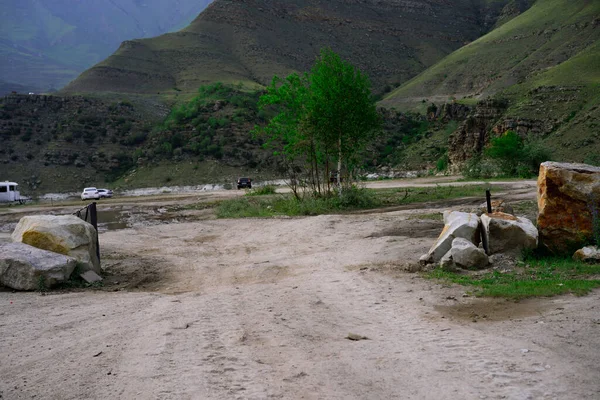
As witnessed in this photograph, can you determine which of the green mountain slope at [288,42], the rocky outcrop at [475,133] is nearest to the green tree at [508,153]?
the rocky outcrop at [475,133]

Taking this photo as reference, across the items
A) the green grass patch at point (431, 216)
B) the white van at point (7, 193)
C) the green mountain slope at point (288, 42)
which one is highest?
the green mountain slope at point (288, 42)

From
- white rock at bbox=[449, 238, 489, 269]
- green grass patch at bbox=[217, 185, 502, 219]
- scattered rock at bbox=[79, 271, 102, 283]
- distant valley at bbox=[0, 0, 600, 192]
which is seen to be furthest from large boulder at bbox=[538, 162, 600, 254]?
distant valley at bbox=[0, 0, 600, 192]

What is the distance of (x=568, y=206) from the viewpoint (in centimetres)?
1098

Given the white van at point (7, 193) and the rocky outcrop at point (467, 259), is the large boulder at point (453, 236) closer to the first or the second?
the rocky outcrop at point (467, 259)

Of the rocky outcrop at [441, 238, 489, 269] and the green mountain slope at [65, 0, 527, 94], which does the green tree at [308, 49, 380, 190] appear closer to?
the rocky outcrop at [441, 238, 489, 269]

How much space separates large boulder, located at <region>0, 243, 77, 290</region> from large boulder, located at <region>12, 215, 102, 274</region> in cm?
51

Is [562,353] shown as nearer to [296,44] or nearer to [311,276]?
[311,276]

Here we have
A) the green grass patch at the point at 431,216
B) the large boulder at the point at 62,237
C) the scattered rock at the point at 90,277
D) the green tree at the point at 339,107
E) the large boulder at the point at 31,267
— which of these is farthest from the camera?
the green tree at the point at 339,107

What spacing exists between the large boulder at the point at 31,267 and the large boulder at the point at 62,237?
508 millimetres

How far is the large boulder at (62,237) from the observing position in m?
11.3

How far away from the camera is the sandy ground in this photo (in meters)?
5.21

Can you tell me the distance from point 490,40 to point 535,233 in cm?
10892

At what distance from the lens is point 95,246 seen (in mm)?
12359

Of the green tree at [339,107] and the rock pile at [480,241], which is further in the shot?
the green tree at [339,107]
